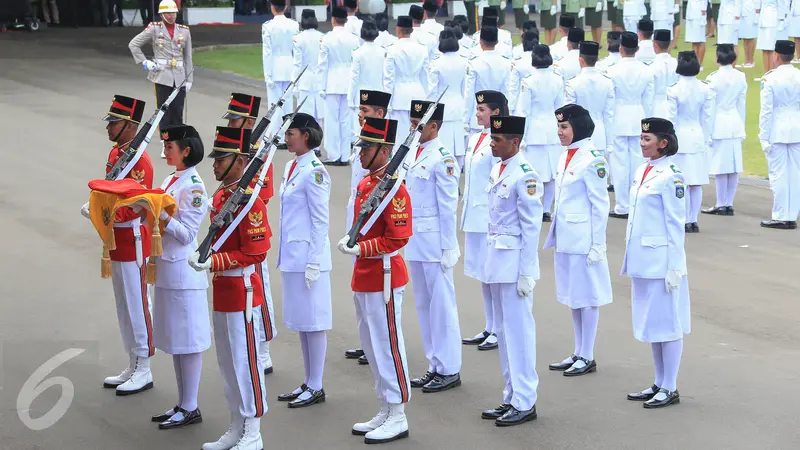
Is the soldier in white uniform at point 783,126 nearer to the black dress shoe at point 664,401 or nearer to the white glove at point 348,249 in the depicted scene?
the black dress shoe at point 664,401

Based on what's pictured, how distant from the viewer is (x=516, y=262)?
7691 mm

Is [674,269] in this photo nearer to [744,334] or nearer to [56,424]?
[744,334]

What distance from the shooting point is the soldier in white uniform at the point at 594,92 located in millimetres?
13047

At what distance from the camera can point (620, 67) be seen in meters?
13.7

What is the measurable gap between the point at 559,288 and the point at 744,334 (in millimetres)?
1730

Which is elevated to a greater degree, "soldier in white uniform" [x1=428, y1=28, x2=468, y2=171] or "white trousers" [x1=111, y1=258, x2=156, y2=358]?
"soldier in white uniform" [x1=428, y1=28, x2=468, y2=171]

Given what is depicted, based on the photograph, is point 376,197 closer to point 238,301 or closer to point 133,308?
point 238,301

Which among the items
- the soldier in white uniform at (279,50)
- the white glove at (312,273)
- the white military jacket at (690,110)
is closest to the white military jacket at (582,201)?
the white glove at (312,273)

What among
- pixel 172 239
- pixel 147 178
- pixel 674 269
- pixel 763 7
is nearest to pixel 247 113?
pixel 147 178

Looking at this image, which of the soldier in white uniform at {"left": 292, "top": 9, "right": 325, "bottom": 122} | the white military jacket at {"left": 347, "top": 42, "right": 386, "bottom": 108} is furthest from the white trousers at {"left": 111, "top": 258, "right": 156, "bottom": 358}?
the soldier in white uniform at {"left": 292, "top": 9, "right": 325, "bottom": 122}

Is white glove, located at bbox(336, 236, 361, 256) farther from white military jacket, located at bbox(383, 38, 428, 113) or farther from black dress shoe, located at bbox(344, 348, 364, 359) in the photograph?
white military jacket, located at bbox(383, 38, 428, 113)

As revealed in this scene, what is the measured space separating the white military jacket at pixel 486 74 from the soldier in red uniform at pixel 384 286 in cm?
638

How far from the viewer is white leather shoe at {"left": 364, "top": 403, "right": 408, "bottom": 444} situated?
24.3 ft

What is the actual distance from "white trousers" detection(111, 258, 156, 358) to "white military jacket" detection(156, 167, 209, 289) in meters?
0.71
